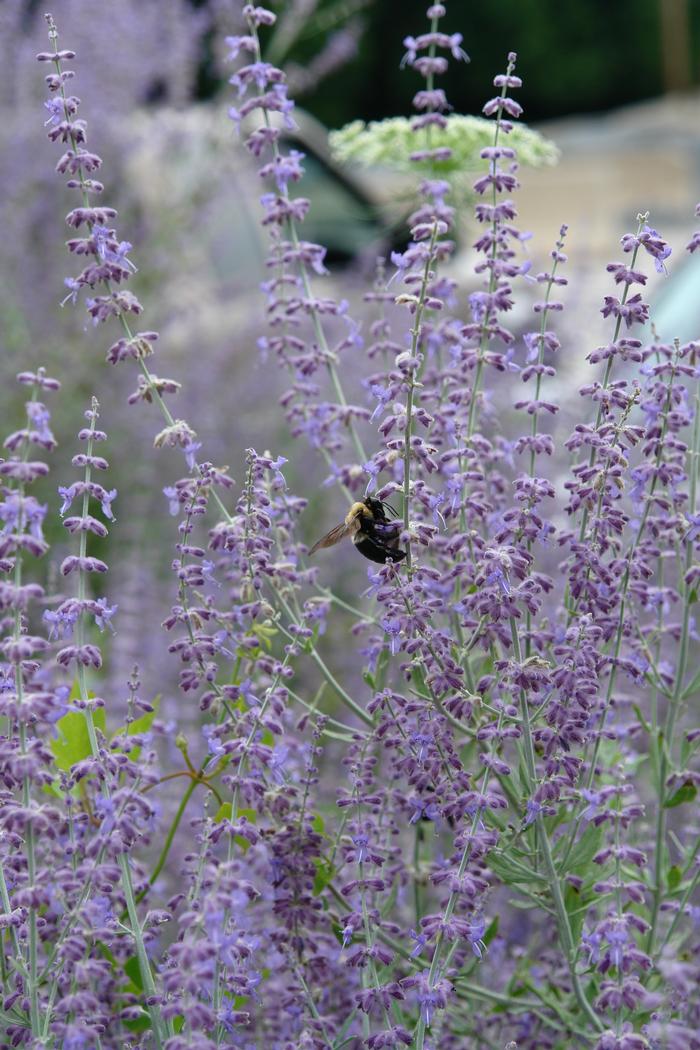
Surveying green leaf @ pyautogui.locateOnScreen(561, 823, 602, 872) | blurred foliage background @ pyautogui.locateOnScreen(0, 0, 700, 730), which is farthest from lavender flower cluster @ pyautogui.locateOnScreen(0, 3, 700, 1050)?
blurred foliage background @ pyautogui.locateOnScreen(0, 0, 700, 730)

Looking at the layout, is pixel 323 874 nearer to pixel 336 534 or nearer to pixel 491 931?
pixel 491 931

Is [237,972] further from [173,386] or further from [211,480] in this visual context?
[173,386]

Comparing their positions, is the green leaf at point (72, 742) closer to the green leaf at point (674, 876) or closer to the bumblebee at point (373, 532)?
the bumblebee at point (373, 532)

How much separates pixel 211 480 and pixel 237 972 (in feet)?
2.26

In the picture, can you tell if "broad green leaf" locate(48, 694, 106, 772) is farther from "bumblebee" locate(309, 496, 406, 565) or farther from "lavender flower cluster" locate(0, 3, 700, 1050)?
"bumblebee" locate(309, 496, 406, 565)

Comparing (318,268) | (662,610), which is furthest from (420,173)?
(662,610)

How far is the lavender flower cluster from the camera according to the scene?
1.93m

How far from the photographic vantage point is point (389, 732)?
221 cm

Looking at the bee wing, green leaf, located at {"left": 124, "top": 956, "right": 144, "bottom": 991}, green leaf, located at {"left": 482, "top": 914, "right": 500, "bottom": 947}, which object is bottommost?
green leaf, located at {"left": 482, "top": 914, "right": 500, "bottom": 947}

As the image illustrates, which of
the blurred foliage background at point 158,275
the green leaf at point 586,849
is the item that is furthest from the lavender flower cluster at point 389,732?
the blurred foliage background at point 158,275

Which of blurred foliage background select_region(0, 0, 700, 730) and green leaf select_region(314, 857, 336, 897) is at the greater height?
blurred foliage background select_region(0, 0, 700, 730)

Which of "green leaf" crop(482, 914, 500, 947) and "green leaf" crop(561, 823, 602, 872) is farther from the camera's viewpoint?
"green leaf" crop(482, 914, 500, 947)

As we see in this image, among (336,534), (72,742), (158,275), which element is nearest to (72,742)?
(72,742)

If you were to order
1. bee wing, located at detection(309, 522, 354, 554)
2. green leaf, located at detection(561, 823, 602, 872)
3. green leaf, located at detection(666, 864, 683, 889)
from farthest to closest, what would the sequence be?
green leaf, located at detection(666, 864, 683, 889) → bee wing, located at detection(309, 522, 354, 554) → green leaf, located at detection(561, 823, 602, 872)
